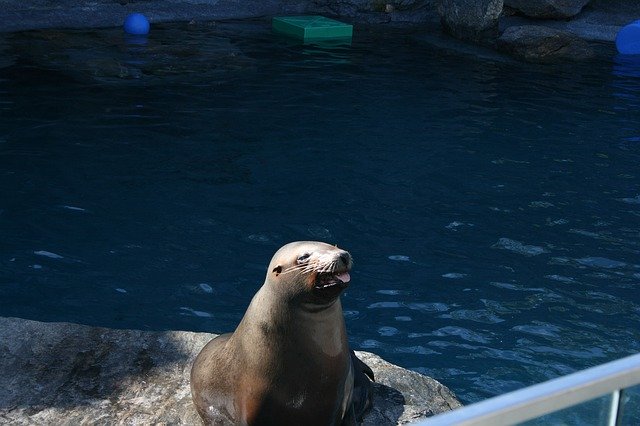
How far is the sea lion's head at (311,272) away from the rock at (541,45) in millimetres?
9599

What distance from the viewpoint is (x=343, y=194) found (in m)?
7.45

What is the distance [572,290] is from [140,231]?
295 cm

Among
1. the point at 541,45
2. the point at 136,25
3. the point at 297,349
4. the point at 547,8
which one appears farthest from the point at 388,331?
the point at 547,8

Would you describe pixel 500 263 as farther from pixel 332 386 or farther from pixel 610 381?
pixel 610 381

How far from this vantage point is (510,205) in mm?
7438

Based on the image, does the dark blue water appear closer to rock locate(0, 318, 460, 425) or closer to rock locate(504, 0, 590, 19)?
rock locate(0, 318, 460, 425)

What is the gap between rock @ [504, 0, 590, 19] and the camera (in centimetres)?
1441

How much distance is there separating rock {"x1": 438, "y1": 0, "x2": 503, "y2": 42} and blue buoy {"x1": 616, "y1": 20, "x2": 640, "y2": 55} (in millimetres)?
1725

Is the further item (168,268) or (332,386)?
(168,268)

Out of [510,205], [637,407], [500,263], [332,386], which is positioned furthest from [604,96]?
[637,407]

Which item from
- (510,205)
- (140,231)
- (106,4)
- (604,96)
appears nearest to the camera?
(140,231)

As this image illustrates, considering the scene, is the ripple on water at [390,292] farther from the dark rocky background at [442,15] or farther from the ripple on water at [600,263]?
the dark rocky background at [442,15]

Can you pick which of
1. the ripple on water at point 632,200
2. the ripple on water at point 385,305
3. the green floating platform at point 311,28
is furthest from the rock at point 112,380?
the green floating platform at point 311,28

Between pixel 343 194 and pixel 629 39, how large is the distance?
24.5ft
